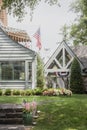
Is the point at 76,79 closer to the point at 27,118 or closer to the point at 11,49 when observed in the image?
the point at 11,49

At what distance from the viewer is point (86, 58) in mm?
42812

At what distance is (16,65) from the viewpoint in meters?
37.2

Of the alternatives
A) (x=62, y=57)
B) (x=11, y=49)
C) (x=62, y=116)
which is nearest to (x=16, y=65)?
(x=11, y=49)

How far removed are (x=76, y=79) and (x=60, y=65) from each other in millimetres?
4180

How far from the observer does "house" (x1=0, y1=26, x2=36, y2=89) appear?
36.6 m

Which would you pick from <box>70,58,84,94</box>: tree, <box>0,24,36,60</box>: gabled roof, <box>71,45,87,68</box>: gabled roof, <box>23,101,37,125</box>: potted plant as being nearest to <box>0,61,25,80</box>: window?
<box>0,24,36,60</box>: gabled roof

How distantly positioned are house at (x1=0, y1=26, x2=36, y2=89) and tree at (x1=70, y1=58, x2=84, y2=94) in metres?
3.90

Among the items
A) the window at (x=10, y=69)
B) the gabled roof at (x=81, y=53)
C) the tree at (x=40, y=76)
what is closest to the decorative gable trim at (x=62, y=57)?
the tree at (x=40, y=76)

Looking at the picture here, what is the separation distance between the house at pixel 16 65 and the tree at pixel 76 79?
12.8ft

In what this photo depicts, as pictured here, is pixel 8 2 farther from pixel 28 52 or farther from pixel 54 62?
pixel 54 62

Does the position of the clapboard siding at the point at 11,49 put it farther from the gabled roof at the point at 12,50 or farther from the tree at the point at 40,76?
Result: the tree at the point at 40,76

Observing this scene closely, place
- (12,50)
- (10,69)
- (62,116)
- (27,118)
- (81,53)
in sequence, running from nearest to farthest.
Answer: (27,118) → (62,116) → (12,50) → (10,69) → (81,53)

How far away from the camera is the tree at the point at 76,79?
124ft

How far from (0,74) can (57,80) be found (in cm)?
729
